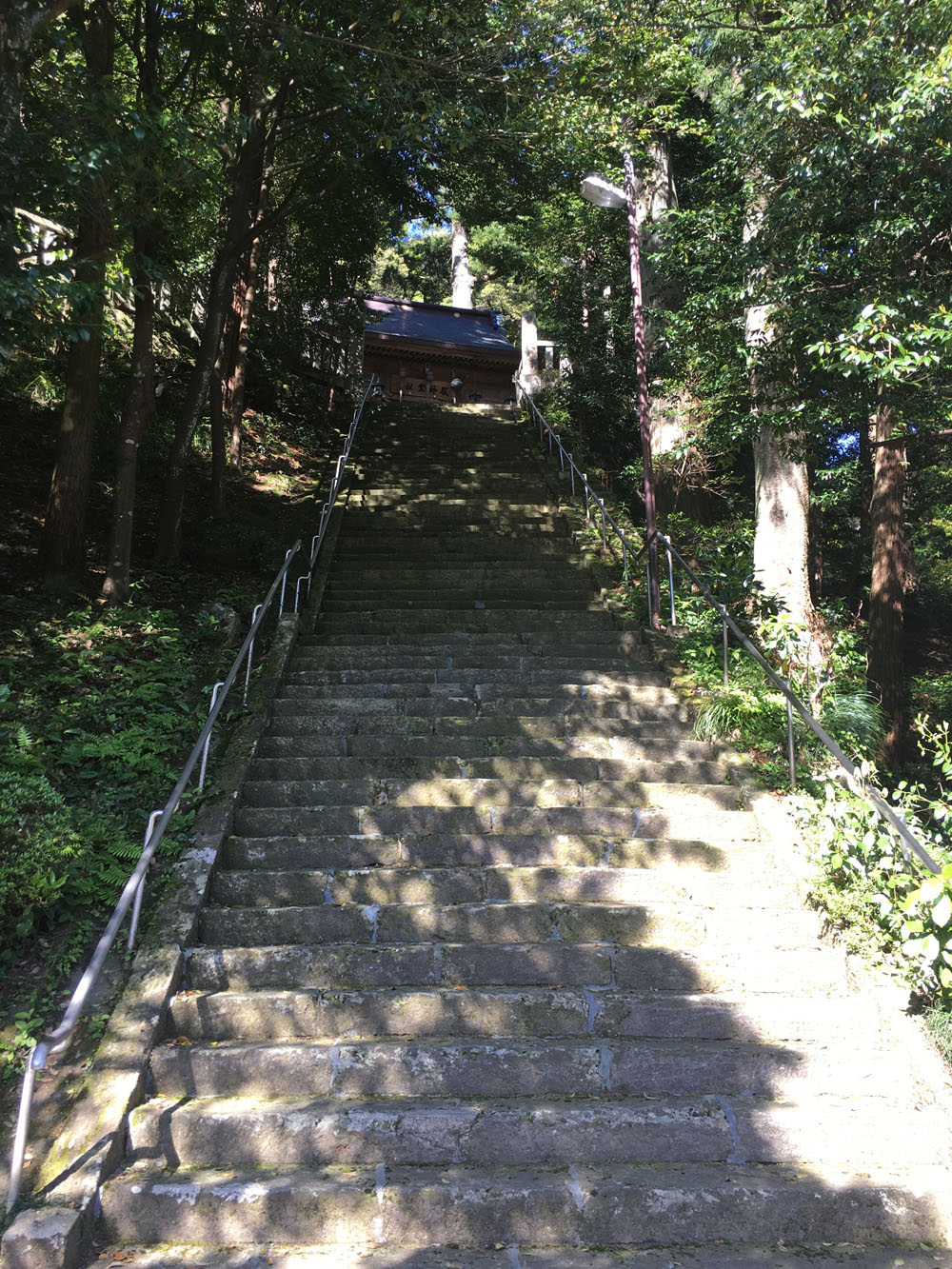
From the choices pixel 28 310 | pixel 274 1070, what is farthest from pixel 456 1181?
pixel 28 310

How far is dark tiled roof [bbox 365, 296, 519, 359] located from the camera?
70.7 feet

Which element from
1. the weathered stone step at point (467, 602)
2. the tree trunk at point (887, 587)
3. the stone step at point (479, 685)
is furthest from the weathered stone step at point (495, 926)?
the tree trunk at point (887, 587)

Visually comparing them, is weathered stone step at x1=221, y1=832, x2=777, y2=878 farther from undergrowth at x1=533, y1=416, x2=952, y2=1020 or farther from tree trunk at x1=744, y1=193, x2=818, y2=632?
tree trunk at x1=744, y1=193, x2=818, y2=632

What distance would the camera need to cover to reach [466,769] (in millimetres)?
5383

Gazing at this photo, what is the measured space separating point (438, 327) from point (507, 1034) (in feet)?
71.6

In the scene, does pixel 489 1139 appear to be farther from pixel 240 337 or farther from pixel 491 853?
pixel 240 337

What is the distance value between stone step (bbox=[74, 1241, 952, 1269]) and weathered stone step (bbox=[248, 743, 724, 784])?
2671 millimetres

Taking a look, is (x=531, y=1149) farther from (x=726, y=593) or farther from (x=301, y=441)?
(x=301, y=441)

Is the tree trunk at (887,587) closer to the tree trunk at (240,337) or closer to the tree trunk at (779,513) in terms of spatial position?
the tree trunk at (779,513)

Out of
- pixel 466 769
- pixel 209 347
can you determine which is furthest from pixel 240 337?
pixel 466 769

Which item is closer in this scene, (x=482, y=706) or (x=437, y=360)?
(x=482, y=706)

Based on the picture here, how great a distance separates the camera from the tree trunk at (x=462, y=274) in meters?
31.2

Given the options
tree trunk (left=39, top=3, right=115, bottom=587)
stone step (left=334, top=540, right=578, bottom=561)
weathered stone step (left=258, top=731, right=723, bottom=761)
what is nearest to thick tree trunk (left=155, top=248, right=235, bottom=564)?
tree trunk (left=39, top=3, right=115, bottom=587)

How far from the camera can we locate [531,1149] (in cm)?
321
